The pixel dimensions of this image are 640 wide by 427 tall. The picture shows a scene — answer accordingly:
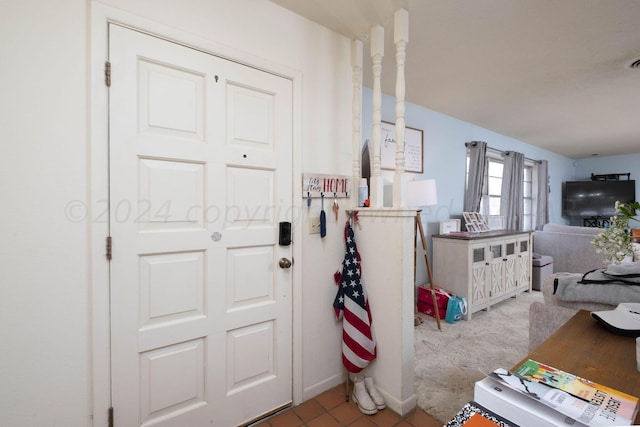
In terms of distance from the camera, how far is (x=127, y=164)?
1.29 meters

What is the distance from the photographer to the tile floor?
5.29 ft

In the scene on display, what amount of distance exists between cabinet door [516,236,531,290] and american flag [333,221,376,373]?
2975 mm

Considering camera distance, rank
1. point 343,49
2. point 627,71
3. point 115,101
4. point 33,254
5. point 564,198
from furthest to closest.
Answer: point 564,198 < point 627,71 < point 343,49 < point 115,101 < point 33,254

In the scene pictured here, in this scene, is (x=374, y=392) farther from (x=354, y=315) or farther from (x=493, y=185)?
(x=493, y=185)

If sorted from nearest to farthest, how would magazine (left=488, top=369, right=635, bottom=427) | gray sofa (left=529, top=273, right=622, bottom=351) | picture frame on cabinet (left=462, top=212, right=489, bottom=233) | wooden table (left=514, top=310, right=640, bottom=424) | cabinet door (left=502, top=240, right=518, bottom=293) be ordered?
1. magazine (left=488, top=369, right=635, bottom=427)
2. wooden table (left=514, top=310, right=640, bottom=424)
3. gray sofa (left=529, top=273, right=622, bottom=351)
4. cabinet door (left=502, top=240, right=518, bottom=293)
5. picture frame on cabinet (left=462, top=212, right=489, bottom=233)

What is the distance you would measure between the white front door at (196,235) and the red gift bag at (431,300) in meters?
1.95

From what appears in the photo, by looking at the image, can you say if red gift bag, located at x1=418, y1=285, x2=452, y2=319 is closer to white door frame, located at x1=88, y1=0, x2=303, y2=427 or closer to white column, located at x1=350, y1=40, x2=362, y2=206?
white column, located at x1=350, y1=40, x2=362, y2=206

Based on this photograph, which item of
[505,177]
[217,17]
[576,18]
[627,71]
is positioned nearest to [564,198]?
[505,177]

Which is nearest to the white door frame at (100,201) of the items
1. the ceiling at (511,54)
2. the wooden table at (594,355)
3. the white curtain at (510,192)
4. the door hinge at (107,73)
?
the door hinge at (107,73)

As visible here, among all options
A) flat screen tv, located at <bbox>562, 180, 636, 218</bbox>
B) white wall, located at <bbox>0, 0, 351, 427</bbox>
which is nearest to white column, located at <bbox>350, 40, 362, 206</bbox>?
white wall, located at <bbox>0, 0, 351, 427</bbox>

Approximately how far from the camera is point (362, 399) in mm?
1731

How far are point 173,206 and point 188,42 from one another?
802 millimetres

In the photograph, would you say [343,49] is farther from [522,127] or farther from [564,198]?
[564,198]

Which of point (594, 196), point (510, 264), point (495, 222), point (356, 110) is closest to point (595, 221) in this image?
point (594, 196)
